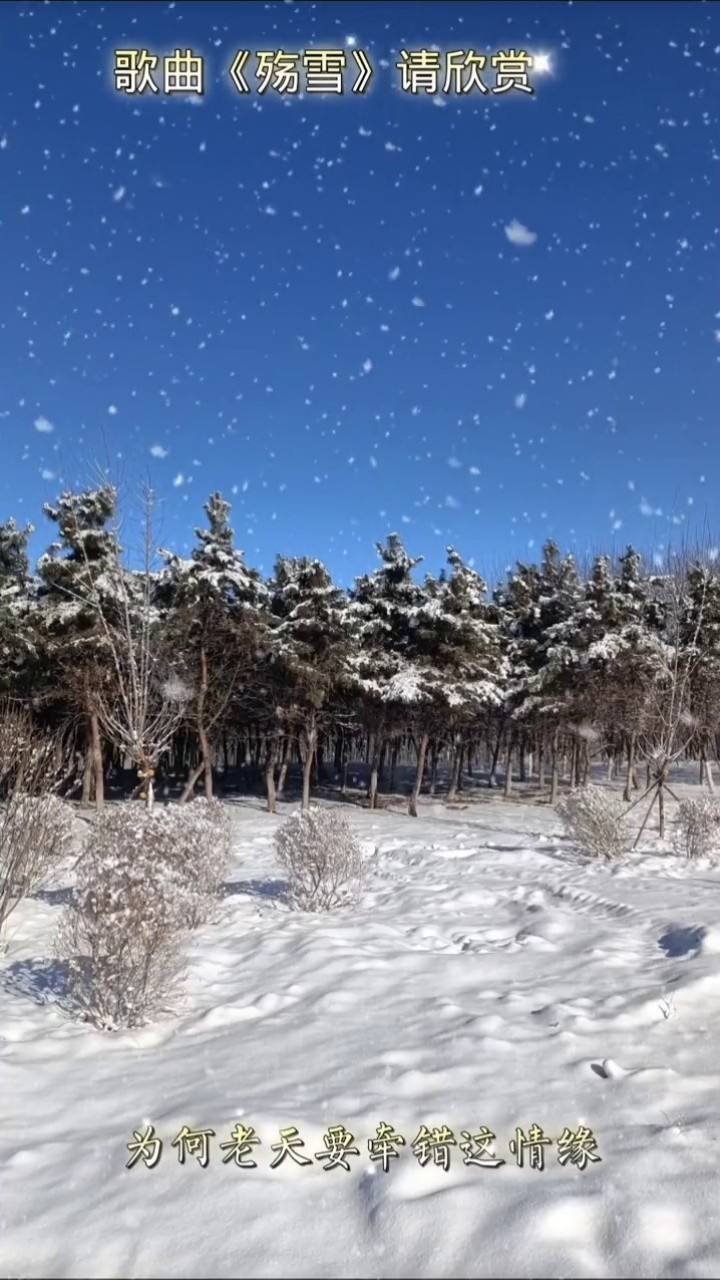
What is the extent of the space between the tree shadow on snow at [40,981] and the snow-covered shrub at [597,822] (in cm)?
969

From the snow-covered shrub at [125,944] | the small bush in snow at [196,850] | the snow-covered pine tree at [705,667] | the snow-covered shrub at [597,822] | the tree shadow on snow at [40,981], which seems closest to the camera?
the snow-covered shrub at [125,944]

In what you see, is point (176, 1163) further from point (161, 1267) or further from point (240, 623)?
point (240, 623)

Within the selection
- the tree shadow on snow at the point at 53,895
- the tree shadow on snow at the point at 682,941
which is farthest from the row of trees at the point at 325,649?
the tree shadow on snow at the point at 682,941

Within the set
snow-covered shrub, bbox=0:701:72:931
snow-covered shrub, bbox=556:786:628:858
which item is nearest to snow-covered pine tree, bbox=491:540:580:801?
snow-covered shrub, bbox=556:786:628:858

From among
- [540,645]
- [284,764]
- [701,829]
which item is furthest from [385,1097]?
[540,645]

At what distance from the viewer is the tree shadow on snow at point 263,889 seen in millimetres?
10602

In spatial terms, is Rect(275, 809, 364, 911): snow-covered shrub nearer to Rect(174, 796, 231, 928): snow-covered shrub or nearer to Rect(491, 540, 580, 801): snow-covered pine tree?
Rect(174, 796, 231, 928): snow-covered shrub

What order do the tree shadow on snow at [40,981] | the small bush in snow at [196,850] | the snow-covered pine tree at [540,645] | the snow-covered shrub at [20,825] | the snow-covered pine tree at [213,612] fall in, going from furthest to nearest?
the snow-covered pine tree at [540,645]
the snow-covered pine tree at [213,612]
the small bush in snow at [196,850]
the snow-covered shrub at [20,825]
the tree shadow on snow at [40,981]

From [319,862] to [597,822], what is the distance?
633 centimetres

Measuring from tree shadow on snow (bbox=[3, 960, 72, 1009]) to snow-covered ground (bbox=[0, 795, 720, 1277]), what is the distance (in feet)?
0.12

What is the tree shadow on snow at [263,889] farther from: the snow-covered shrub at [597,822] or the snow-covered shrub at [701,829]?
the snow-covered shrub at [701,829]

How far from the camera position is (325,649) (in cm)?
2683

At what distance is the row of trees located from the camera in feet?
74.4

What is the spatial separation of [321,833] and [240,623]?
52.2 ft
